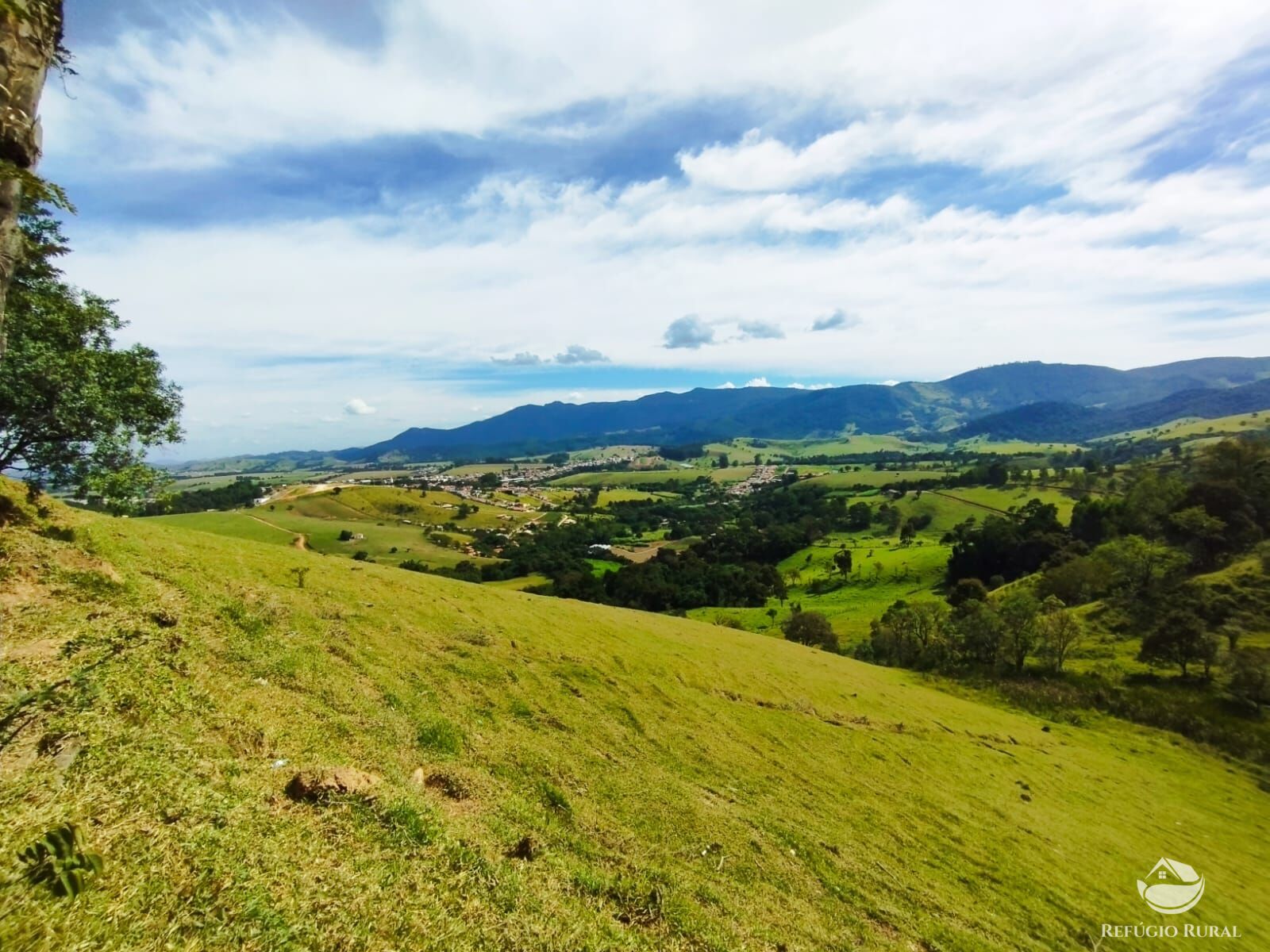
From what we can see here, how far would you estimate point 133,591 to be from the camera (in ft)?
40.9

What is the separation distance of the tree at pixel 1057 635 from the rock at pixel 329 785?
68.0 metres

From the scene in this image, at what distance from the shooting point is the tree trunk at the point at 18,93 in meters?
5.45

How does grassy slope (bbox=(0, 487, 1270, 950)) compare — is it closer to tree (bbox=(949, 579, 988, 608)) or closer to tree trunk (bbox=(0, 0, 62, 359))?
tree trunk (bbox=(0, 0, 62, 359))

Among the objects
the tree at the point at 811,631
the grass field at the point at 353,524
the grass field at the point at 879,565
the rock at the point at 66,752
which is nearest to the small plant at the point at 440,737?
the rock at the point at 66,752

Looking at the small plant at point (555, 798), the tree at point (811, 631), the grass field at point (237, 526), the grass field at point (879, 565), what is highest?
the small plant at point (555, 798)

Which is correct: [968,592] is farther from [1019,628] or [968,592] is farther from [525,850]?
[525,850]

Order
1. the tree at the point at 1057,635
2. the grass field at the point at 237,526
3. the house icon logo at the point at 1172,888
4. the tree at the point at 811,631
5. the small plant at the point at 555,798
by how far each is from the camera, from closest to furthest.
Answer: the small plant at the point at 555,798 < the house icon logo at the point at 1172,888 < the tree at the point at 1057,635 < the tree at the point at 811,631 < the grass field at the point at 237,526

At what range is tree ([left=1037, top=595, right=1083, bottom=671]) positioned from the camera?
184 ft

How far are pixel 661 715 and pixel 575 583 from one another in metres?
87.2

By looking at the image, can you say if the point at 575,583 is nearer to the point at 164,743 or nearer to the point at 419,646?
the point at 419,646

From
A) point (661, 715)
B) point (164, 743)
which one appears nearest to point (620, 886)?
point (164, 743)

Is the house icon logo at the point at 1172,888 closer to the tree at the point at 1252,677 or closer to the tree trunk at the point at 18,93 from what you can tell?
the tree trunk at the point at 18,93

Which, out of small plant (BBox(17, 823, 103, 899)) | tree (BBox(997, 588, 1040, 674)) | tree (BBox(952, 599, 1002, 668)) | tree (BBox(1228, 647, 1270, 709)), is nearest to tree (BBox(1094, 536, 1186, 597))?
tree (BBox(1228, 647, 1270, 709))

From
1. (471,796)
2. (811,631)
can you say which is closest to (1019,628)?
(811,631)
